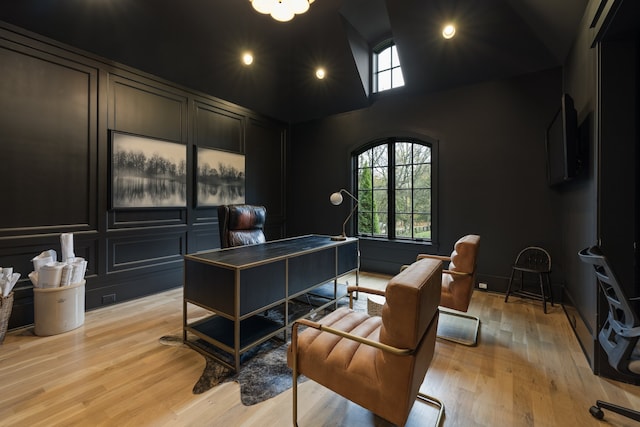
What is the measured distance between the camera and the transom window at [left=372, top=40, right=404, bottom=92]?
4680 millimetres

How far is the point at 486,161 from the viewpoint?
3896 millimetres

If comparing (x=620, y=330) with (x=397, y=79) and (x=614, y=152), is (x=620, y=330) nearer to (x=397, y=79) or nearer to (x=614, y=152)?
(x=614, y=152)

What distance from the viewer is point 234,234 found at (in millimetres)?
3092

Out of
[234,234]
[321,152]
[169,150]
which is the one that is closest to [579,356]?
[234,234]

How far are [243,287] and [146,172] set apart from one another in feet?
8.35

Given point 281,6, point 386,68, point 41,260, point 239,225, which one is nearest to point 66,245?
point 41,260

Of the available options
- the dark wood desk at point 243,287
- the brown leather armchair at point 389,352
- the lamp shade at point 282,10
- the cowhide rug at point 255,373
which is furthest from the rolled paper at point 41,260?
the lamp shade at point 282,10

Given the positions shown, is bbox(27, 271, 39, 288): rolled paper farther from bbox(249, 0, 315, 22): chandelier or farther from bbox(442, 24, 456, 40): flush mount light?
bbox(442, 24, 456, 40): flush mount light

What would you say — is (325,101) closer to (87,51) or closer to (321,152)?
(321,152)

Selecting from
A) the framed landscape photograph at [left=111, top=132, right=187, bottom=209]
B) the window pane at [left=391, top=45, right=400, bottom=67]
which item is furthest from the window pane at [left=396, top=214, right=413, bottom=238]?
the framed landscape photograph at [left=111, top=132, right=187, bottom=209]

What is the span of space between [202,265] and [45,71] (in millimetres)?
2680

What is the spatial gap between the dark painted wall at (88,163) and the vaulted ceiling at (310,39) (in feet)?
0.83

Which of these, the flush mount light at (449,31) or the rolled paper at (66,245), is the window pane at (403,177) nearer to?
the flush mount light at (449,31)

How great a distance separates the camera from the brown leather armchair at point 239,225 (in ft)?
10.0
